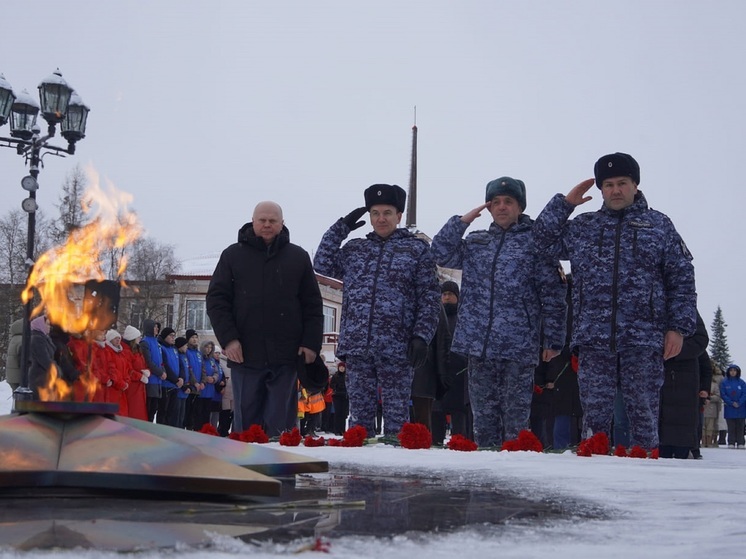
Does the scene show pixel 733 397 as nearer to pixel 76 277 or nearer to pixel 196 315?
pixel 76 277

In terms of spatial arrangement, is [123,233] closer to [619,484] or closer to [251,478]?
[251,478]

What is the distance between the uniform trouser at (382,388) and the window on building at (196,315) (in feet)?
152

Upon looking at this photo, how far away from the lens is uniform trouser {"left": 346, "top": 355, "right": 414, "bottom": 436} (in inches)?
248

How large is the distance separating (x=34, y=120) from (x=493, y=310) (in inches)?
374

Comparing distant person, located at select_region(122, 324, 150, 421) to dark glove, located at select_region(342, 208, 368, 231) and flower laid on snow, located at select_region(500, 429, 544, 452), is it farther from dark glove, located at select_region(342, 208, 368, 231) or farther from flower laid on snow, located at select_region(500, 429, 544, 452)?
flower laid on snow, located at select_region(500, 429, 544, 452)

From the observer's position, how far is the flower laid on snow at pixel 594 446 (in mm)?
4590

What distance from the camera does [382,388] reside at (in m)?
6.36

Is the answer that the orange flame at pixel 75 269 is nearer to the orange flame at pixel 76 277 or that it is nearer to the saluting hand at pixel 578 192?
the orange flame at pixel 76 277

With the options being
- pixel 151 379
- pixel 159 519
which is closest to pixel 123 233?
pixel 159 519

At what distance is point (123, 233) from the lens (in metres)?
4.12

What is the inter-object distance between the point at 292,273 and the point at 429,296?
99cm

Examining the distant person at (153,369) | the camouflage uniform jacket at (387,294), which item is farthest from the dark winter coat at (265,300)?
the distant person at (153,369)

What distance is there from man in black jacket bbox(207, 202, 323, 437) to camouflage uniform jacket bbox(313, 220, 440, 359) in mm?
253

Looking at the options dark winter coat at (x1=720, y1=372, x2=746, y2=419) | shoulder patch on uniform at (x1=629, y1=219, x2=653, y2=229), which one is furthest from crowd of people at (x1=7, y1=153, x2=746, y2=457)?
dark winter coat at (x1=720, y1=372, x2=746, y2=419)
